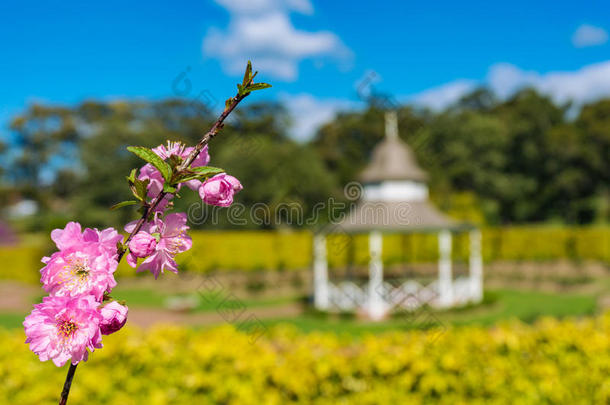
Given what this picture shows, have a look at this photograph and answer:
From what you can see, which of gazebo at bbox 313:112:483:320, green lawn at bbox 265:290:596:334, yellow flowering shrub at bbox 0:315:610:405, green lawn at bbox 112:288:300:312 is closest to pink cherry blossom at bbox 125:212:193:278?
yellow flowering shrub at bbox 0:315:610:405

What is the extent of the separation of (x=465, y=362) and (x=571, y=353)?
1.18m

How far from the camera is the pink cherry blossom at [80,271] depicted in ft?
2.98

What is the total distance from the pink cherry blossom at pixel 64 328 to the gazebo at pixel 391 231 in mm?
12543

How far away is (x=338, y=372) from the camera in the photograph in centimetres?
420

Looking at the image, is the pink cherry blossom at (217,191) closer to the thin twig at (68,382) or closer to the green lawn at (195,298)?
the thin twig at (68,382)

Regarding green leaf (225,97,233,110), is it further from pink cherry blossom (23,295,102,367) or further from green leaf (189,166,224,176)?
pink cherry blossom (23,295,102,367)

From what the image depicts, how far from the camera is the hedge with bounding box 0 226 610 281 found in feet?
73.3

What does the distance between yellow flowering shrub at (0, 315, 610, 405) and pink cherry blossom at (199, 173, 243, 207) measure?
10.6 ft

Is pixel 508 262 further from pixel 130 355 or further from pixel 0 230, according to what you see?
pixel 0 230

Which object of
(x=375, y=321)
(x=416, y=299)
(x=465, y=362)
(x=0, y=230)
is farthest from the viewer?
(x=0, y=230)

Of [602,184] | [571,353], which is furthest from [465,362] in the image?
[602,184]

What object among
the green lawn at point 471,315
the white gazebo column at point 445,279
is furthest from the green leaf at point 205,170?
the white gazebo column at point 445,279

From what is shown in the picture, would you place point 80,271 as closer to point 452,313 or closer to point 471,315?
point 452,313

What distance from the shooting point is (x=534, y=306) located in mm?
14969
